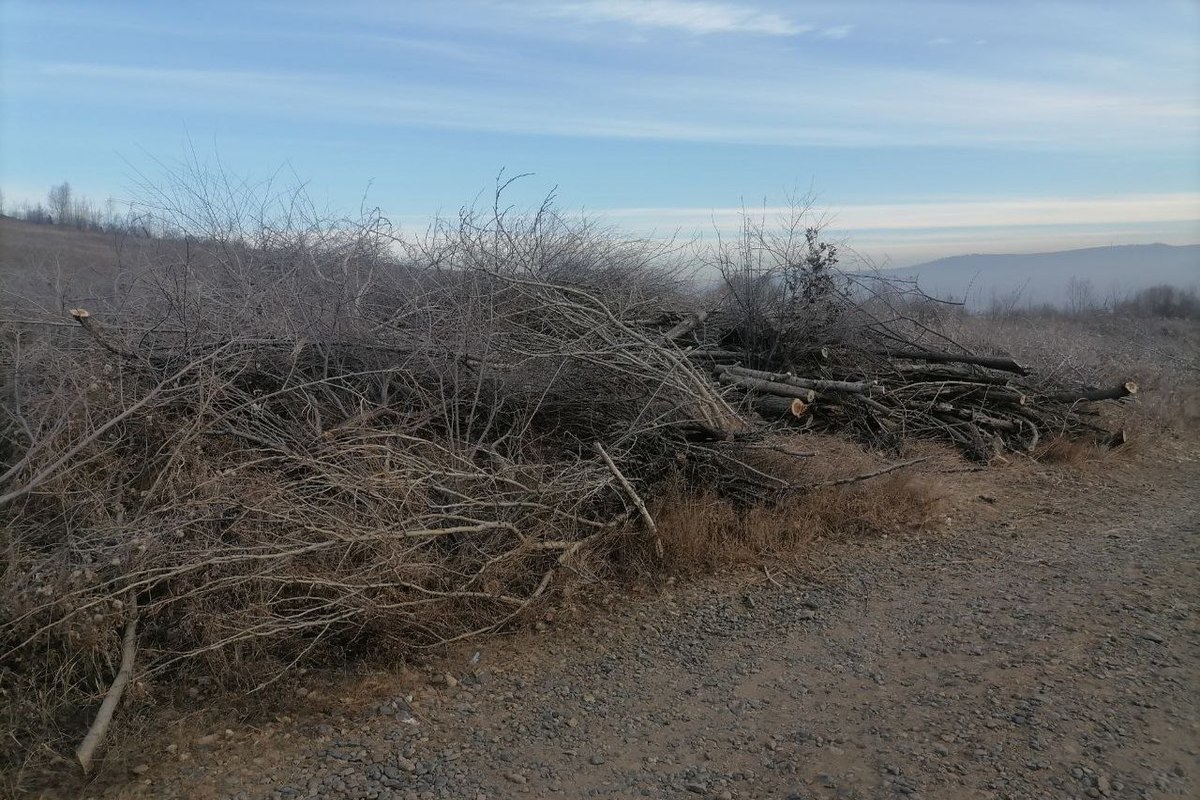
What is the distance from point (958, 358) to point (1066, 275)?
57.9ft

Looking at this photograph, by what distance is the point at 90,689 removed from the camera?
343cm

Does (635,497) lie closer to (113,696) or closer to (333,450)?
(333,450)

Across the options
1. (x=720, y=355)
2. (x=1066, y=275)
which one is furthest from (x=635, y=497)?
(x=1066, y=275)

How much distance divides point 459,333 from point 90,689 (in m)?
2.96

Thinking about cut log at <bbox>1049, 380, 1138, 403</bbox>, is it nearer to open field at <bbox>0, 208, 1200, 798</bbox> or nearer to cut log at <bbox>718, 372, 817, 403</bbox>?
open field at <bbox>0, 208, 1200, 798</bbox>

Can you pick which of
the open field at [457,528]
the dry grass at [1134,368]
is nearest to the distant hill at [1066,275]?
the dry grass at [1134,368]

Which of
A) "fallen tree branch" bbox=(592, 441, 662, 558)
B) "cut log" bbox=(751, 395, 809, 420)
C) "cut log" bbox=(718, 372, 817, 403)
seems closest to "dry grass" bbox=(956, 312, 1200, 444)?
"cut log" bbox=(718, 372, 817, 403)

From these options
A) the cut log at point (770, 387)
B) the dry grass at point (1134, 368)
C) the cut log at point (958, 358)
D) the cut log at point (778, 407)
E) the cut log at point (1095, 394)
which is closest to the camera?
the cut log at point (778, 407)

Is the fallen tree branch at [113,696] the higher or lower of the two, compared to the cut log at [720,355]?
lower

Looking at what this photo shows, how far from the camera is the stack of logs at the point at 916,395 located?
729 centimetres

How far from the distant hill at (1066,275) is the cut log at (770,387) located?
173 inches

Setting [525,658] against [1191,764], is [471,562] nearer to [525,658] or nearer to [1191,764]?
[525,658]

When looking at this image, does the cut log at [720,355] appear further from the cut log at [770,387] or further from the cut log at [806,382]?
the cut log at [770,387]

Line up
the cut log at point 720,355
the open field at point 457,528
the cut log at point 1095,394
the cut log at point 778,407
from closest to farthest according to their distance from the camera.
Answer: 1. the open field at point 457,528
2. the cut log at point 778,407
3. the cut log at point 720,355
4. the cut log at point 1095,394
